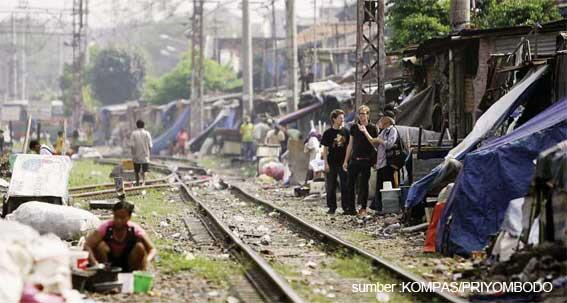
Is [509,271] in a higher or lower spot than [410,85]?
lower

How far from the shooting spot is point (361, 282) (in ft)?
36.9

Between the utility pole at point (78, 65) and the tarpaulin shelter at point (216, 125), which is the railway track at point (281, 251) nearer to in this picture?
the tarpaulin shelter at point (216, 125)

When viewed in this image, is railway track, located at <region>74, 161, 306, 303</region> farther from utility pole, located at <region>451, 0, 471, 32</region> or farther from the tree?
the tree

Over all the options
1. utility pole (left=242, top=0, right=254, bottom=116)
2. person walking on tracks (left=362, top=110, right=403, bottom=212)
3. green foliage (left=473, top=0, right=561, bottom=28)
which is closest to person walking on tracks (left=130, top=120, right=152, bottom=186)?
person walking on tracks (left=362, top=110, right=403, bottom=212)

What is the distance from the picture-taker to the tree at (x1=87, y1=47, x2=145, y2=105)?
3558 inches

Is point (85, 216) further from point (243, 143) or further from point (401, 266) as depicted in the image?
point (243, 143)

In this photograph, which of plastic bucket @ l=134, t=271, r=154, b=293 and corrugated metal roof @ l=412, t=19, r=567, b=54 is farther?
corrugated metal roof @ l=412, t=19, r=567, b=54

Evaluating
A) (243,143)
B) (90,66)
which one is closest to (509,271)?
(243,143)

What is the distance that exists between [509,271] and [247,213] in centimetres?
1066

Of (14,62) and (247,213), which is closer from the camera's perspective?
(247,213)

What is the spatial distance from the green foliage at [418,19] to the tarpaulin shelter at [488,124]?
34.2 ft

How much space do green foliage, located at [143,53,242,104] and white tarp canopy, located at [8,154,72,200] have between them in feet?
183

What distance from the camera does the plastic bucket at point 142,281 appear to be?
10.1 meters

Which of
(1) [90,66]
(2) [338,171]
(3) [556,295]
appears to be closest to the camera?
(3) [556,295]
